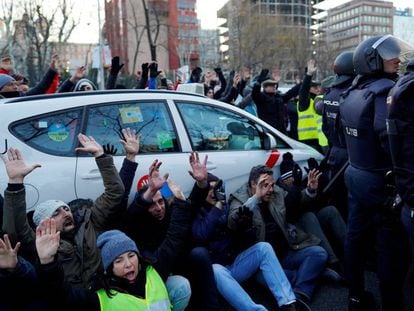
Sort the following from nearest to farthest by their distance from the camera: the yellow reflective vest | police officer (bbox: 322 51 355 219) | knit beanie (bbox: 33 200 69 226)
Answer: knit beanie (bbox: 33 200 69 226) → police officer (bbox: 322 51 355 219) → the yellow reflective vest

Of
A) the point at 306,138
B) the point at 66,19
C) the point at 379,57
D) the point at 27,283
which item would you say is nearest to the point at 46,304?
the point at 27,283

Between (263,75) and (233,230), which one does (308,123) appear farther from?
(233,230)

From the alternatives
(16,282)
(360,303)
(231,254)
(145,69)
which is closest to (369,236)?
(360,303)

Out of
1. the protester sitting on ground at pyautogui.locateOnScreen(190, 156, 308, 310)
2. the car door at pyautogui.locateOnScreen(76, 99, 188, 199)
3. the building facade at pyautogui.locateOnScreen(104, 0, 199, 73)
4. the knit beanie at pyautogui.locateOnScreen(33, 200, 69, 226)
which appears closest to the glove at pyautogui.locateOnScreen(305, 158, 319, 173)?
the protester sitting on ground at pyautogui.locateOnScreen(190, 156, 308, 310)

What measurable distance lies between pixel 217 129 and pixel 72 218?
1.71 meters

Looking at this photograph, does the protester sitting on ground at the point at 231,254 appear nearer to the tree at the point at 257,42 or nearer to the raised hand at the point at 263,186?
the raised hand at the point at 263,186

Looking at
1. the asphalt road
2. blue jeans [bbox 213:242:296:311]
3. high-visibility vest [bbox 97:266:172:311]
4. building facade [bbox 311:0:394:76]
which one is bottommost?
the asphalt road

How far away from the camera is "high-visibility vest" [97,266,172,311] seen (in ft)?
8.37

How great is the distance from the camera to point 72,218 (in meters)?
3.10

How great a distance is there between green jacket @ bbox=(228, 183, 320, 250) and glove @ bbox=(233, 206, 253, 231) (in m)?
0.08

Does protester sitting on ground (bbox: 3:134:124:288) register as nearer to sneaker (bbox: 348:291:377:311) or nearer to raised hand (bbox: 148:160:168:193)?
raised hand (bbox: 148:160:168:193)

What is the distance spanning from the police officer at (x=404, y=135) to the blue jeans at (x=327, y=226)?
164cm

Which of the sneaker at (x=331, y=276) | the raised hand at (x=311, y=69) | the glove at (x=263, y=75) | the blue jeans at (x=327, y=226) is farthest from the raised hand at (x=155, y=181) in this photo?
the glove at (x=263, y=75)

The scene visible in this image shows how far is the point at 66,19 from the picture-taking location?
2697 centimetres
